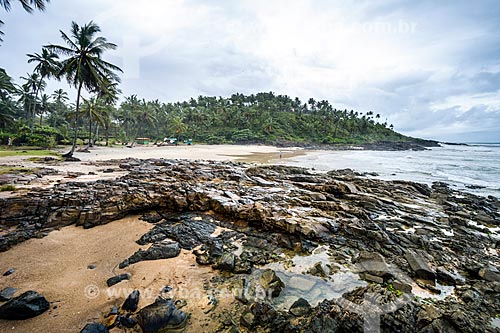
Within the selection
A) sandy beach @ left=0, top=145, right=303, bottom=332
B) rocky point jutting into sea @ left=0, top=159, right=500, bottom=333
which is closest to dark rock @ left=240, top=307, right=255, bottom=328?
rocky point jutting into sea @ left=0, top=159, right=500, bottom=333

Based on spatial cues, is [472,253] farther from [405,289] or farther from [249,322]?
[249,322]

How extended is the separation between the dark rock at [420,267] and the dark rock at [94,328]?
21.2 feet

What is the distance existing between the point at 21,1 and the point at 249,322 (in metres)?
18.0

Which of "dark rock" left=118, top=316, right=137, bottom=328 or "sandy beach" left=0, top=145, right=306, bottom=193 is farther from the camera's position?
"sandy beach" left=0, top=145, right=306, bottom=193

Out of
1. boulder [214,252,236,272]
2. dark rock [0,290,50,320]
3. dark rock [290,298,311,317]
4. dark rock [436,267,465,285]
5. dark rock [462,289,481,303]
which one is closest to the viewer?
dark rock [0,290,50,320]

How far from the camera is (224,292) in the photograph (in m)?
4.24

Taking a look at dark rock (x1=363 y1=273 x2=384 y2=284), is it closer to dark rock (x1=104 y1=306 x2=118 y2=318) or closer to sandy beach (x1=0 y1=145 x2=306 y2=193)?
dark rock (x1=104 y1=306 x2=118 y2=318)

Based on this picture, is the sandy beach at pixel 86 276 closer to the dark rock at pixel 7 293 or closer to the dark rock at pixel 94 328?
the dark rock at pixel 7 293

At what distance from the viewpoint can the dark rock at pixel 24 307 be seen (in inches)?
136

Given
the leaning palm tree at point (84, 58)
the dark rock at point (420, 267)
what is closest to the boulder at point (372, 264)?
the dark rock at point (420, 267)

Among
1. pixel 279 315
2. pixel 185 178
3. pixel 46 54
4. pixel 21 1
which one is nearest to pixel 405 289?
pixel 279 315

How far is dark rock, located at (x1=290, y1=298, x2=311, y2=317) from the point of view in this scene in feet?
12.2

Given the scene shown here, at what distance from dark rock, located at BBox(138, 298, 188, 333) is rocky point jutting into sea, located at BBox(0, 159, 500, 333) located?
2 centimetres

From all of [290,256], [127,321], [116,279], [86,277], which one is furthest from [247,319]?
[86,277]
